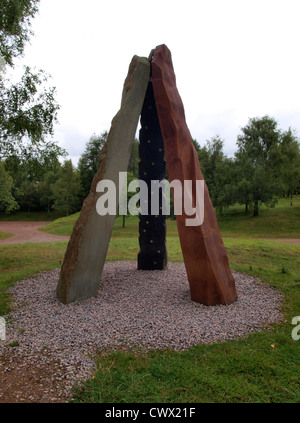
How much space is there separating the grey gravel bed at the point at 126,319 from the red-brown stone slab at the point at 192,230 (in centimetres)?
34

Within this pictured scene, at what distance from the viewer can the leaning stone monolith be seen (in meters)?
6.10

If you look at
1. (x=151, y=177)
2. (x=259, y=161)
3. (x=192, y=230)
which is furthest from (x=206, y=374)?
(x=259, y=161)

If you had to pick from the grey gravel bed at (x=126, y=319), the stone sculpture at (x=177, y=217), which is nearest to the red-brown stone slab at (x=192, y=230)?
the stone sculpture at (x=177, y=217)

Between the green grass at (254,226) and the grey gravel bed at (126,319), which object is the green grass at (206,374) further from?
the green grass at (254,226)

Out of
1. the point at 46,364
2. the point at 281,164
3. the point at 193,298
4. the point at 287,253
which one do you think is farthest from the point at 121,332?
the point at 281,164

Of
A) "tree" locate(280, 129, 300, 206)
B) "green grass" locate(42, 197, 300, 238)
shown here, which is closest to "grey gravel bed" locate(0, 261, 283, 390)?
"green grass" locate(42, 197, 300, 238)

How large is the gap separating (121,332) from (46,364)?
1.27 metres

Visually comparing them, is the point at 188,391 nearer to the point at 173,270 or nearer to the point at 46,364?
the point at 46,364

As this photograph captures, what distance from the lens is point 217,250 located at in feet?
20.6

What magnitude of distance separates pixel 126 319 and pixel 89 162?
40.7 m

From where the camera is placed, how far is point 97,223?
6.21 m

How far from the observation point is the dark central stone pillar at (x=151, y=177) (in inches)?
335

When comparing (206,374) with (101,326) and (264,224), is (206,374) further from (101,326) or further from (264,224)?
(264,224)

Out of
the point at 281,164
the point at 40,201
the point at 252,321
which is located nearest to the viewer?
the point at 252,321
